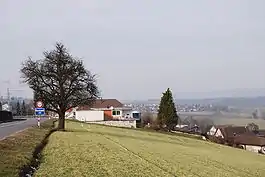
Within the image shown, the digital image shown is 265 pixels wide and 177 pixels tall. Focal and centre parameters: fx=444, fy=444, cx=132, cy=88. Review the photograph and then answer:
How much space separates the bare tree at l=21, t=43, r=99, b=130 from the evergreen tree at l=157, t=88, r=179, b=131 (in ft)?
142

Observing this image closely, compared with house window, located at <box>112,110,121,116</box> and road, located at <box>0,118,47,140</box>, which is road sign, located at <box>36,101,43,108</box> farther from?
house window, located at <box>112,110,121,116</box>

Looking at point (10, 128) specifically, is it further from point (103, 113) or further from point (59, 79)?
point (103, 113)

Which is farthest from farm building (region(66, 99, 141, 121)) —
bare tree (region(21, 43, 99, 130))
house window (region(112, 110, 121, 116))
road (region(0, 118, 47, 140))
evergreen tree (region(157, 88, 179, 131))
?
bare tree (region(21, 43, 99, 130))

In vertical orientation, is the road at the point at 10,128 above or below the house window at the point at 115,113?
below

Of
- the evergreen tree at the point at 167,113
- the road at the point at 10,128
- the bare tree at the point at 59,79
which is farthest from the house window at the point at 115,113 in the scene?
the bare tree at the point at 59,79

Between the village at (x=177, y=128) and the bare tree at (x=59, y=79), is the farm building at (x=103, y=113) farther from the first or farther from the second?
the bare tree at (x=59, y=79)

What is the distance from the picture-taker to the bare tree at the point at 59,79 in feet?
151

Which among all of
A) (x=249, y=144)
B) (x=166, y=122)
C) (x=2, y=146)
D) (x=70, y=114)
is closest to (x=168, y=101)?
(x=166, y=122)

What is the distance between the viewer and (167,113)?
91.1m

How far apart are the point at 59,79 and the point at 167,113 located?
4758cm

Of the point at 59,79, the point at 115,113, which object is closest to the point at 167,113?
the point at 115,113

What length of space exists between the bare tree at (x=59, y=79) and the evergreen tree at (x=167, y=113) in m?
43.4

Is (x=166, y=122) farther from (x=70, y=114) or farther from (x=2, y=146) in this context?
(x=2, y=146)

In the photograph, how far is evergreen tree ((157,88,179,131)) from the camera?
89750 mm
